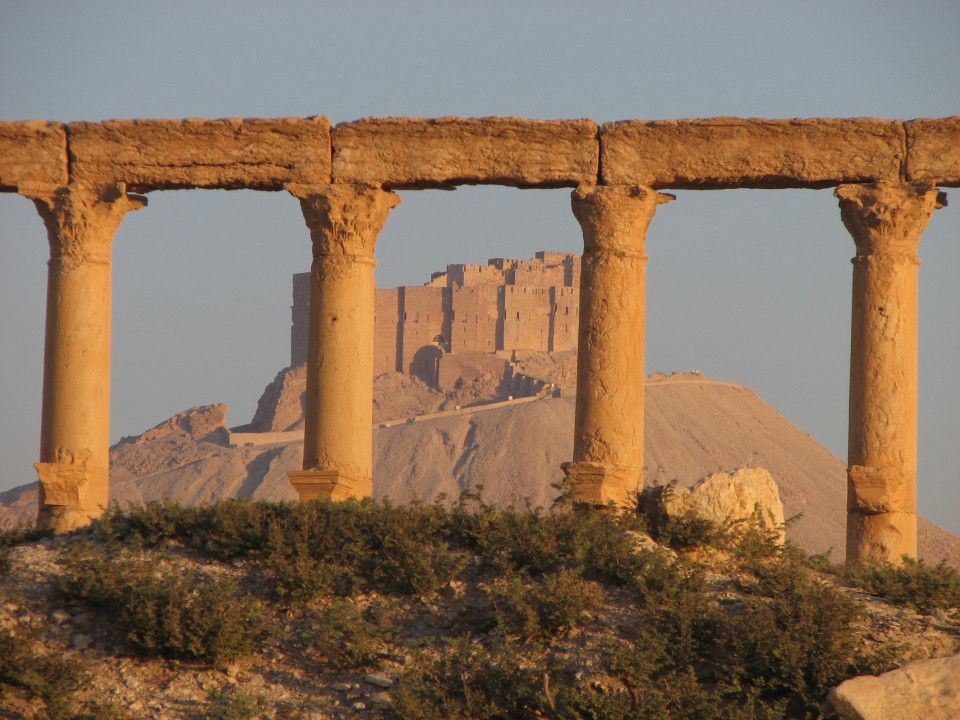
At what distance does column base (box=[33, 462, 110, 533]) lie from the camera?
19906 mm

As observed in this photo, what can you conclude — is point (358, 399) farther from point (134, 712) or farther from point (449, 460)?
point (449, 460)

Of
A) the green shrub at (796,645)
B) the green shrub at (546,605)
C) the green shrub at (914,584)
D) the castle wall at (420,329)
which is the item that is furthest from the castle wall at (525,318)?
the green shrub at (796,645)

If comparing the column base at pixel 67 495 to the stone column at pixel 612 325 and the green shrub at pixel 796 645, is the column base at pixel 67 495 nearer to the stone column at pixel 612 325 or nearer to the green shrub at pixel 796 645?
the stone column at pixel 612 325

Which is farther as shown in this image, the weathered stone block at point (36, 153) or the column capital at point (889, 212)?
the weathered stone block at point (36, 153)

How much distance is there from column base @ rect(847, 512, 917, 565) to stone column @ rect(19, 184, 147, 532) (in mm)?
9137

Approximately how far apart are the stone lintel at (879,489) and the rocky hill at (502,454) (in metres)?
45.8

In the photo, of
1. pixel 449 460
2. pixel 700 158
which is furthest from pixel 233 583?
pixel 449 460

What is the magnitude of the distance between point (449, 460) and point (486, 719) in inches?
2662

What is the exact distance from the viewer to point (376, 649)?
14727 mm

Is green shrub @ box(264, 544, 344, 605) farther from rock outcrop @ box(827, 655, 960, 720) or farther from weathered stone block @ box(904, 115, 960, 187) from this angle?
weathered stone block @ box(904, 115, 960, 187)

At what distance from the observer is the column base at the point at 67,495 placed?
19906 mm

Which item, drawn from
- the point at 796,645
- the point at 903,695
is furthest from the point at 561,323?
the point at 903,695

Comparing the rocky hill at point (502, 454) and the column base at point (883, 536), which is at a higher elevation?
the column base at point (883, 536)

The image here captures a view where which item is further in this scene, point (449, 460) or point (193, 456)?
point (193, 456)
